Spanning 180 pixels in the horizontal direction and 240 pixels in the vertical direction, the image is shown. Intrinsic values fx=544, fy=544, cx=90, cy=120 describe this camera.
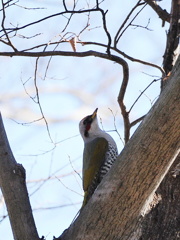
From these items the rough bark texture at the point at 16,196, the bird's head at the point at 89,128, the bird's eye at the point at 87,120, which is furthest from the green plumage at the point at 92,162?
the rough bark texture at the point at 16,196

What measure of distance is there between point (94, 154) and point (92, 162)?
167mm

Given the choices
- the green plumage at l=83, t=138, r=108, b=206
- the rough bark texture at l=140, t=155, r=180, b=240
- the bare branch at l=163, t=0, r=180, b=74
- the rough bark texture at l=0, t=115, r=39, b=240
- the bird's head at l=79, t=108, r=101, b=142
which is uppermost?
the bird's head at l=79, t=108, r=101, b=142

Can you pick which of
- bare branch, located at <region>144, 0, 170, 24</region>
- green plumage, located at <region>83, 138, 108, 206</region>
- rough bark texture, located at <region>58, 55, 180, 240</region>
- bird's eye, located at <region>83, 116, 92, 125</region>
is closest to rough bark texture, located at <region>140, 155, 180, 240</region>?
rough bark texture, located at <region>58, 55, 180, 240</region>

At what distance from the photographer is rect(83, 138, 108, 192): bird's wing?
4.82m

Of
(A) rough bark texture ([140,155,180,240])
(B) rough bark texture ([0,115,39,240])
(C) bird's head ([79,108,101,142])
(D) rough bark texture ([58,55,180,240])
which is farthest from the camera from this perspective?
(C) bird's head ([79,108,101,142])

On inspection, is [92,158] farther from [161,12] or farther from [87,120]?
[161,12]

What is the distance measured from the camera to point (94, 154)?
5.18 metres

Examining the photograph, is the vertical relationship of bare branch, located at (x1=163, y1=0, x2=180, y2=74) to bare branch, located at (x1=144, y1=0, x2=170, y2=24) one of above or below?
below

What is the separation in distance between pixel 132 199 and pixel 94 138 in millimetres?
2478

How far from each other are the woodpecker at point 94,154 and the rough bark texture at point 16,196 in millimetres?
984

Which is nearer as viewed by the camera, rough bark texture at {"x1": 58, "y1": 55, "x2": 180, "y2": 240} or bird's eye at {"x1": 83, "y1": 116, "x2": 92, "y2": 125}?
rough bark texture at {"x1": 58, "y1": 55, "x2": 180, "y2": 240}

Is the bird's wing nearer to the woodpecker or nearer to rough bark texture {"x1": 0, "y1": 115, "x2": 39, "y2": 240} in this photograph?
the woodpecker

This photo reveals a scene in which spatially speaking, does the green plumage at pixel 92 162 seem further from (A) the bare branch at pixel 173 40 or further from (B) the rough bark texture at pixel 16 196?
(A) the bare branch at pixel 173 40

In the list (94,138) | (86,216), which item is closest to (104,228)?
(86,216)
